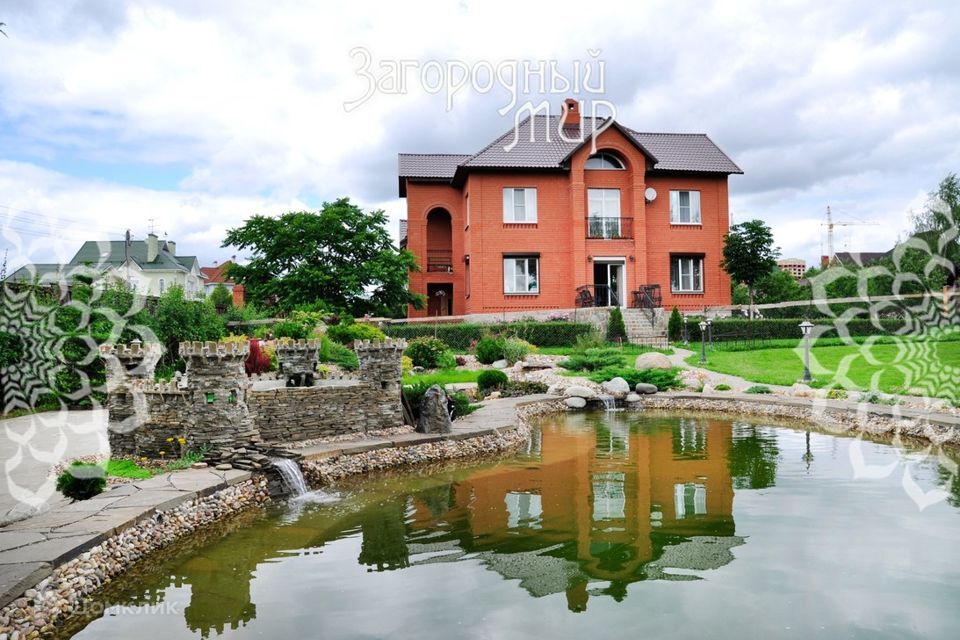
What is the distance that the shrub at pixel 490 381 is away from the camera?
16.1m

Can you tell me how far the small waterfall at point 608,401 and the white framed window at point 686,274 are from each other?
14.4 m

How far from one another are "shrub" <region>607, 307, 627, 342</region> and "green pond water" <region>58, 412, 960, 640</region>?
1394cm

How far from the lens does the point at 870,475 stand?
8.43 meters

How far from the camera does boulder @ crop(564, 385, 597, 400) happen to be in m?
15.7

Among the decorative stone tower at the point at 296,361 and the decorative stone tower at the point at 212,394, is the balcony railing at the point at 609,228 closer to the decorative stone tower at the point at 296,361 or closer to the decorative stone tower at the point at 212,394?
the decorative stone tower at the point at 296,361

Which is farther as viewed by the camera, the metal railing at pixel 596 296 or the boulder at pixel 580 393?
the metal railing at pixel 596 296

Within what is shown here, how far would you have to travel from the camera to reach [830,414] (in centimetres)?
1209

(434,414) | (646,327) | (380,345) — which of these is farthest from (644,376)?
(646,327)

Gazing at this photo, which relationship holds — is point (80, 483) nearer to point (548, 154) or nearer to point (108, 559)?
point (108, 559)

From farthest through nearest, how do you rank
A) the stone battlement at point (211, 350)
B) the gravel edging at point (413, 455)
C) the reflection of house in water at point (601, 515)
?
the gravel edging at point (413, 455)
the stone battlement at point (211, 350)
the reflection of house in water at point (601, 515)

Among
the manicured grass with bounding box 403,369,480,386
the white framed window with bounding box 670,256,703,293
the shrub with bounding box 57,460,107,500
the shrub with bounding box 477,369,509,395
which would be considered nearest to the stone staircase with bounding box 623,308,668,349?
the white framed window with bounding box 670,256,703,293

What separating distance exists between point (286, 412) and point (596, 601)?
20.3 ft

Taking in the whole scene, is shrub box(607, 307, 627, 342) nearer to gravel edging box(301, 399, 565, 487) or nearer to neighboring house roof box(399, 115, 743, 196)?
neighboring house roof box(399, 115, 743, 196)

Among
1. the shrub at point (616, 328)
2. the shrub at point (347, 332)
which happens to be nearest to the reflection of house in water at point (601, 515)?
the shrub at point (347, 332)
